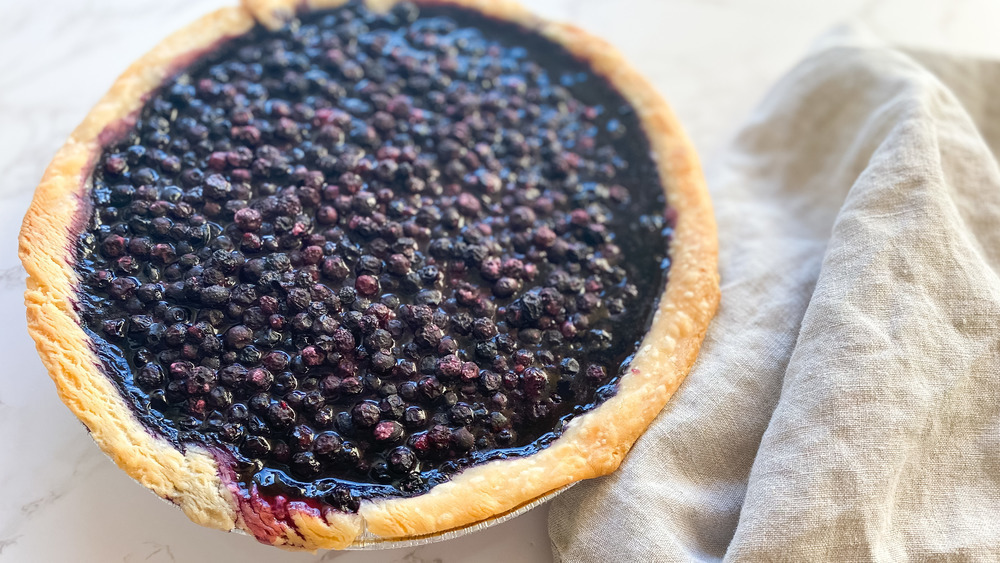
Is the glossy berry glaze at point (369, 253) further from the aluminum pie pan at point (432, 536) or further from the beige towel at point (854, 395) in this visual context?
the beige towel at point (854, 395)

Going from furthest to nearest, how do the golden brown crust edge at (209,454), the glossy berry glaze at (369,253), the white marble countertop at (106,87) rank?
the white marble countertop at (106,87) → the glossy berry glaze at (369,253) → the golden brown crust edge at (209,454)

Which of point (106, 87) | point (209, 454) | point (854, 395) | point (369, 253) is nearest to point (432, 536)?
point (209, 454)

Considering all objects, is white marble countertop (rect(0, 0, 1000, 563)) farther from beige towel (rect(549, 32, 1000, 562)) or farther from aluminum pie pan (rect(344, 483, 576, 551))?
beige towel (rect(549, 32, 1000, 562))

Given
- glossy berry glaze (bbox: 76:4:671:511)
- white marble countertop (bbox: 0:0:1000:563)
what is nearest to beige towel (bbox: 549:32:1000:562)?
glossy berry glaze (bbox: 76:4:671:511)

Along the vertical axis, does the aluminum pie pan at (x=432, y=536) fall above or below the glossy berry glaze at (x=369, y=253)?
below

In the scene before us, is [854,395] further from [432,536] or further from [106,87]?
[106,87]

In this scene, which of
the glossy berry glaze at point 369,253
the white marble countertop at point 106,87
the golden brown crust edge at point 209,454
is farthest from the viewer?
the white marble countertop at point 106,87

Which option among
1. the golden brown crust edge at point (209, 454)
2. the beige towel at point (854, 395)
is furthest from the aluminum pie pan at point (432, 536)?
the beige towel at point (854, 395)
